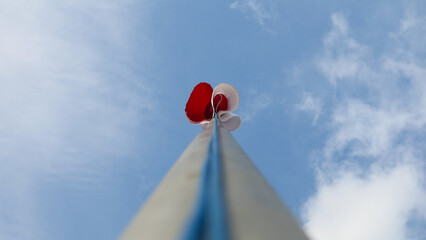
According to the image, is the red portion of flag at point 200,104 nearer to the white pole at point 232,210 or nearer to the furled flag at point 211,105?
the furled flag at point 211,105

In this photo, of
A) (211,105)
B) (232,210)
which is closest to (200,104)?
(211,105)

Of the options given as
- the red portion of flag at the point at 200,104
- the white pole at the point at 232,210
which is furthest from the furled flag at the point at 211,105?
the white pole at the point at 232,210

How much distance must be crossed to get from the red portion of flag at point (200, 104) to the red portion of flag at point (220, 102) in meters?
0.07

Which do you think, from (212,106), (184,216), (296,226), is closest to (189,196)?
(184,216)

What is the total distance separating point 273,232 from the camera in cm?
114

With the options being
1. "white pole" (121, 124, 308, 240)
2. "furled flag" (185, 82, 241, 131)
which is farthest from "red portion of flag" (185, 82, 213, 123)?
"white pole" (121, 124, 308, 240)

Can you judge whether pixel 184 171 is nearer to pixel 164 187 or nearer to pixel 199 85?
pixel 164 187

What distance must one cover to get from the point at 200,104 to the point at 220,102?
0.74 ft

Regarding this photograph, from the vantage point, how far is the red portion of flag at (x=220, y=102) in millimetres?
4129

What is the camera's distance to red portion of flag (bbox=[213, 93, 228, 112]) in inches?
163

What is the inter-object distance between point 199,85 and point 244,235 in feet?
10.7

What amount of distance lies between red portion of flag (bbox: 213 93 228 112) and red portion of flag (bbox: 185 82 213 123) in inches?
2.9

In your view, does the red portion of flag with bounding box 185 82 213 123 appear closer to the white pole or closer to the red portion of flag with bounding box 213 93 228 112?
the red portion of flag with bounding box 213 93 228 112

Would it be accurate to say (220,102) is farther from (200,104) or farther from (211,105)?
(200,104)
